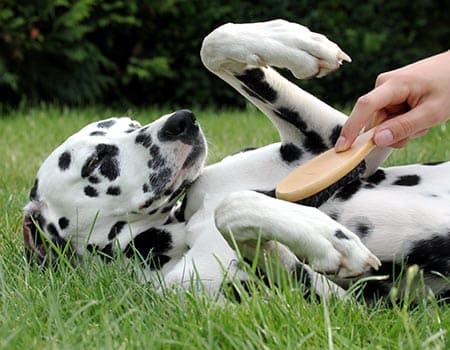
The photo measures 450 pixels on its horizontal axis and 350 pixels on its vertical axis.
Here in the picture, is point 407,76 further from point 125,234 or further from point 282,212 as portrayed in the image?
point 125,234

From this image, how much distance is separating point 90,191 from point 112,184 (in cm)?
9

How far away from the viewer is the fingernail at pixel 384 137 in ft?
8.87

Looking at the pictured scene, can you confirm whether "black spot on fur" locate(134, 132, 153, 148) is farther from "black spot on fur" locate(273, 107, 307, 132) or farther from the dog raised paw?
"black spot on fur" locate(273, 107, 307, 132)

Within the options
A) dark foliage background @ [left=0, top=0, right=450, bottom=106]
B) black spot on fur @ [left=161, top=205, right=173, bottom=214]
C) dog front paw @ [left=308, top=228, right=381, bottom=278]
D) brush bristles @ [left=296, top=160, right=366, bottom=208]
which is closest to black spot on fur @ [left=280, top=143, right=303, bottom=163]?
brush bristles @ [left=296, top=160, right=366, bottom=208]

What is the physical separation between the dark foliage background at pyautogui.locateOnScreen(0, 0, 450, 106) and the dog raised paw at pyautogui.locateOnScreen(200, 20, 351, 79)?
640cm

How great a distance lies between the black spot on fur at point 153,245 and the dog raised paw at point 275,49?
685mm

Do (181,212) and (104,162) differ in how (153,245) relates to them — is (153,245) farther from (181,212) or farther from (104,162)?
(104,162)

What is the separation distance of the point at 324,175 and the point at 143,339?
37.3 inches

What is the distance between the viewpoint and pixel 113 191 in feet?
9.74

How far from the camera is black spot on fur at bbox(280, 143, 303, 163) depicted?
3074 mm

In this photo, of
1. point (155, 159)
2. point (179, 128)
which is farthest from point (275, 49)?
point (155, 159)

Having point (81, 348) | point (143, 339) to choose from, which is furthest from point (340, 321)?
point (81, 348)

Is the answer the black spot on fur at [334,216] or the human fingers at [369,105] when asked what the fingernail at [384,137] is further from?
the black spot on fur at [334,216]

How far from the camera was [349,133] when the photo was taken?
2754 millimetres
